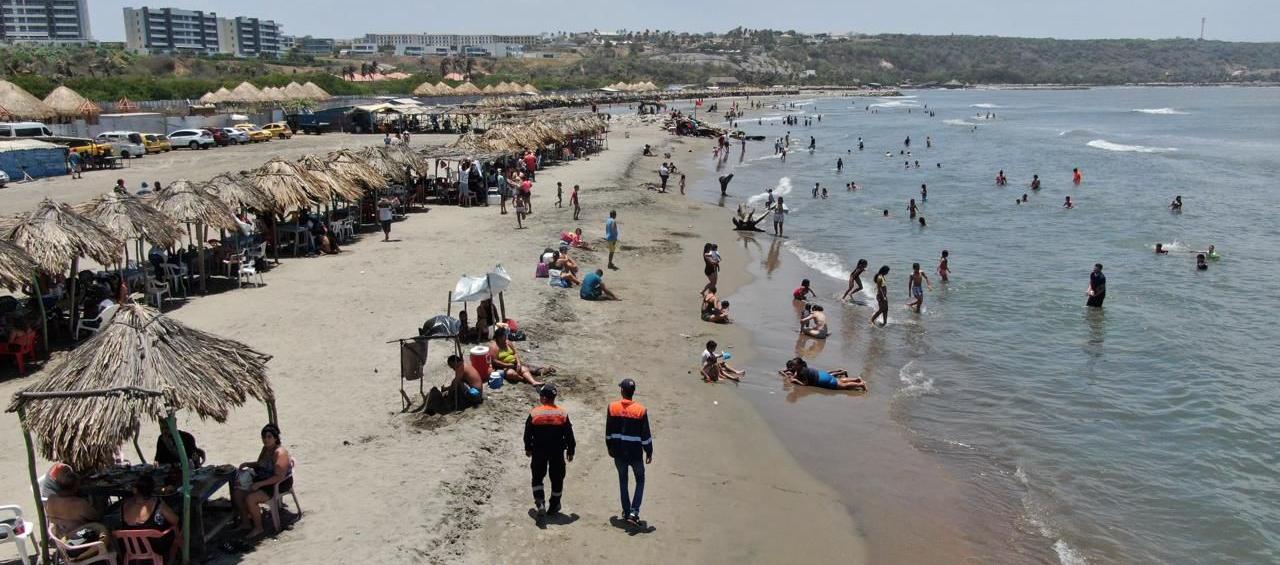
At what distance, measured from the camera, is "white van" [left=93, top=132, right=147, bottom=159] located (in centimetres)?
3662

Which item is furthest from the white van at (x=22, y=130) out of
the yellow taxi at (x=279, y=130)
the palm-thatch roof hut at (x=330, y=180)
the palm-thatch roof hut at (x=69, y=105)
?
the palm-thatch roof hut at (x=330, y=180)

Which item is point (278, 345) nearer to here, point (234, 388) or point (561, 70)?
point (234, 388)

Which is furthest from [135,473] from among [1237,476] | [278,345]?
[1237,476]

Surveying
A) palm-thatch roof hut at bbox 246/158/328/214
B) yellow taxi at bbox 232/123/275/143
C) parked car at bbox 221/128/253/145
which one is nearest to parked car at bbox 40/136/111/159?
parked car at bbox 221/128/253/145

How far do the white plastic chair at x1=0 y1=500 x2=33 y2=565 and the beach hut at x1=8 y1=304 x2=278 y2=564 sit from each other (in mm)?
174

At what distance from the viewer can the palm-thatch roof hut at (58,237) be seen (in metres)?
11.6

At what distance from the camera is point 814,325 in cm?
1574

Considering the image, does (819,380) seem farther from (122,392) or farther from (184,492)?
(122,392)

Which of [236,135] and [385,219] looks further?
[236,135]

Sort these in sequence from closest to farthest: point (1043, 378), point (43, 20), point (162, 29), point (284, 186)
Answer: point (1043, 378) → point (284, 186) → point (43, 20) → point (162, 29)

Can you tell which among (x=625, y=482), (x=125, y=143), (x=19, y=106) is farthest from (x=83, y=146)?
(x=625, y=482)

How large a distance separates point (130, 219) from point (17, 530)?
800 cm

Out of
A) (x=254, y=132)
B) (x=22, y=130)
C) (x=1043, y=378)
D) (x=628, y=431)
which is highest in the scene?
(x=22, y=130)

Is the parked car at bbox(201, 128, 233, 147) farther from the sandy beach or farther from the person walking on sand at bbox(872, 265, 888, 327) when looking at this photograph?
the person walking on sand at bbox(872, 265, 888, 327)
